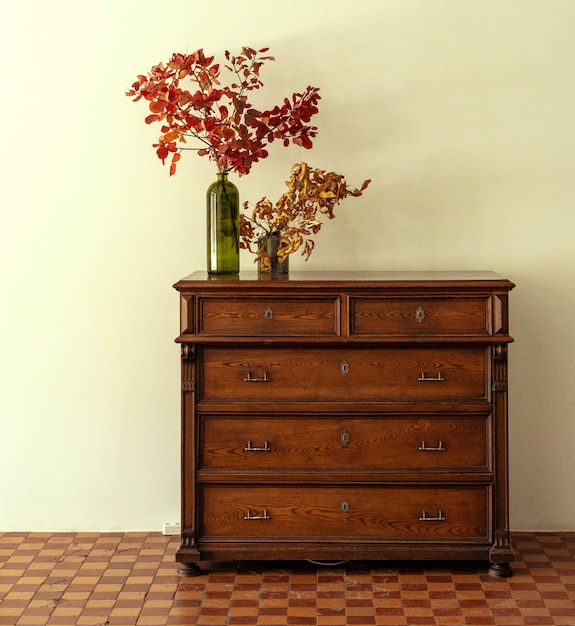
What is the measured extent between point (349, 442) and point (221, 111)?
129 cm

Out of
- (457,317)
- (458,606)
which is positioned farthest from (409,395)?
(458,606)

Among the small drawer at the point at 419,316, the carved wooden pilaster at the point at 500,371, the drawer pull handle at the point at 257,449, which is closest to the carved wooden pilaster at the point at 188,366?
the drawer pull handle at the point at 257,449

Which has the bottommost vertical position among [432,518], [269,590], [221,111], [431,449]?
[269,590]

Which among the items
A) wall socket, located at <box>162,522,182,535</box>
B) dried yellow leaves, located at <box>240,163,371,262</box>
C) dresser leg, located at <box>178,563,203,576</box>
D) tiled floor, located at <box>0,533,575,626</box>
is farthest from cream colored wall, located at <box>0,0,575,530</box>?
dresser leg, located at <box>178,563,203,576</box>

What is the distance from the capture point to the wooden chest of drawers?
11.5 ft

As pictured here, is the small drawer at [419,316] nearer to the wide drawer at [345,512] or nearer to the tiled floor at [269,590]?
the wide drawer at [345,512]

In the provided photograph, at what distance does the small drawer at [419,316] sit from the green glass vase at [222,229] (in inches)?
20.1

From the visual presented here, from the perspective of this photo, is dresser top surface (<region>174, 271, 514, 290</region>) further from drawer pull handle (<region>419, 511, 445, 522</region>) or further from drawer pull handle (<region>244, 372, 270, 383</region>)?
drawer pull handle (<region>419, 511, 445, 522</region>)

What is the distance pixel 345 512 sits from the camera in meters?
3.56

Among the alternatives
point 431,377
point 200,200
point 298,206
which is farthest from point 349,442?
point 200,200

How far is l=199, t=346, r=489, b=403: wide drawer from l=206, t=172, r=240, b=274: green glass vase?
0.34 m

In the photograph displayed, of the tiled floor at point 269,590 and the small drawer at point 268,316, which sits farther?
the small drawer at point 268,316

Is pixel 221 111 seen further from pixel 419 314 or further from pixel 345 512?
pixel 345 512

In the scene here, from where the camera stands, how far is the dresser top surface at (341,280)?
3.46m
